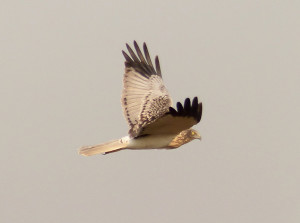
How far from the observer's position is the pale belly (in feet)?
32.4

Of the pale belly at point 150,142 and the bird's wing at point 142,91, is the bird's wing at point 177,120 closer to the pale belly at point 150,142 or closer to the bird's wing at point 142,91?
the pale belly at point 150,142

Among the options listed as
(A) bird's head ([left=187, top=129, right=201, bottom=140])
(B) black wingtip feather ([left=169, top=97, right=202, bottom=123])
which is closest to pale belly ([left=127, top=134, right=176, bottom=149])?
(A) bird's head ([left=187, top=129, right=201, bottom=140])

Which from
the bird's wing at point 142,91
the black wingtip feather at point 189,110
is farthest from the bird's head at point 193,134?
the black wingtip feather at point 189,110

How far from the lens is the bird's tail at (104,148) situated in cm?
995

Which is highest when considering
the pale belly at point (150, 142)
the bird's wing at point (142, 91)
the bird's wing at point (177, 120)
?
the bird's wing at point (142, 91)

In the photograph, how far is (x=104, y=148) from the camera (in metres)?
10.1

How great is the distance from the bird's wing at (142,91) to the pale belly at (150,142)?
0.16 meters

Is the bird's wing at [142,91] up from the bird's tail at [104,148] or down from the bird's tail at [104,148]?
up

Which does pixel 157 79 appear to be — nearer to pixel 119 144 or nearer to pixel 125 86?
pixel 125 86

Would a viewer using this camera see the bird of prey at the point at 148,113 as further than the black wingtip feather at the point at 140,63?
No

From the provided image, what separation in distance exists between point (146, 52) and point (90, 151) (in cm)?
236

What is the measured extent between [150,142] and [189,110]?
4.83ft

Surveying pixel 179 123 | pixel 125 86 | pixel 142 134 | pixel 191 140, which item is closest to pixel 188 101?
pixel 179 123

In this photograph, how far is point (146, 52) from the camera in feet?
38.7
